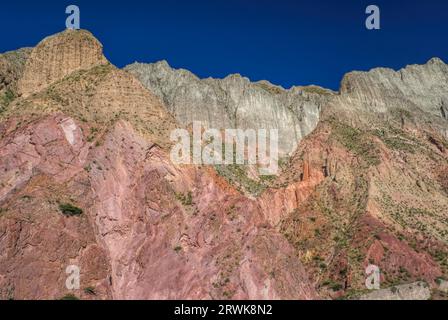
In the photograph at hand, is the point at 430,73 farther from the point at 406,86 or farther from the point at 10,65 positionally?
the point at 10,65

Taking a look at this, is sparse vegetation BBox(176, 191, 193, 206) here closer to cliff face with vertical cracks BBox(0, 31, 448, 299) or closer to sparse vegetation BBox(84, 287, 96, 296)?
cliff face with vertical cracks BBox(0, 31, 448, 299)

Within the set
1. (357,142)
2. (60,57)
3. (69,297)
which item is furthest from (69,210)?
(357,142)

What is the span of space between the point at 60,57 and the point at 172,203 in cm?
3069

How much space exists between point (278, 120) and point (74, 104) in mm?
73158

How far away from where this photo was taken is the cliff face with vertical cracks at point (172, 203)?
75500mm

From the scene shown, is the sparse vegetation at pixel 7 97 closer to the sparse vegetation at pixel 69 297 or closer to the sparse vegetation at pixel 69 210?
the sparse vegetation at pixel 69 210

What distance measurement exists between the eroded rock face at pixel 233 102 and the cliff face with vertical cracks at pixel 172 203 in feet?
64.7

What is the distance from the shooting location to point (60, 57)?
330ft

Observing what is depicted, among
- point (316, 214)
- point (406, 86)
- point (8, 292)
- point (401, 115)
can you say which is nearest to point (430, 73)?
point (406, 86)

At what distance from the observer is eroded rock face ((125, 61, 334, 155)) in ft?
503

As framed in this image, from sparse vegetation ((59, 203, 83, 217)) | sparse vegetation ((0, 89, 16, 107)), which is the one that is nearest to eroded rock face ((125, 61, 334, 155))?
sparse vegetation ((0, 89, 16, 107))

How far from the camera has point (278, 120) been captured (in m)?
158

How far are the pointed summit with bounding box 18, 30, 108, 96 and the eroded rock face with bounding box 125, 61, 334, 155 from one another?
4790 centimetres
